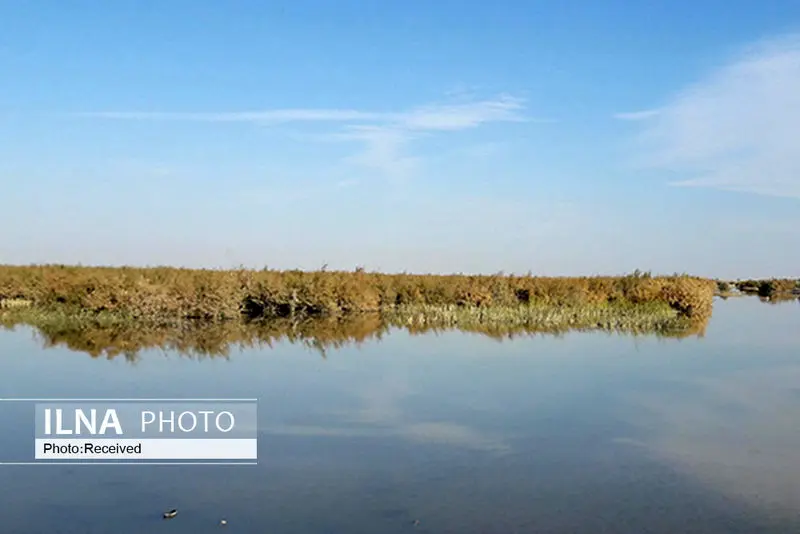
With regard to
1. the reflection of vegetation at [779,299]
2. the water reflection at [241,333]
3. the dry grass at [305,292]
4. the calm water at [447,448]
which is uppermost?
the dry grass at [305,292]

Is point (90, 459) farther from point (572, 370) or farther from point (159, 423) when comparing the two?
point (572, 370)

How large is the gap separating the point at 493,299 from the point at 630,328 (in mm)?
6140

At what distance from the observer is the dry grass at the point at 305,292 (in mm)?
21125

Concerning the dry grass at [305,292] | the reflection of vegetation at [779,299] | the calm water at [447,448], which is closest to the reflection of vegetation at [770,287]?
the reflection of vegetation at [779,299]

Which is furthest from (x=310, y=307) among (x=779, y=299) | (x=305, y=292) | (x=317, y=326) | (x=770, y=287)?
(x=770, y=287)

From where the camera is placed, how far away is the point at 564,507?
6.22 metres

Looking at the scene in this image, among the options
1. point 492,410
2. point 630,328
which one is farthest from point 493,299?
point 492,410

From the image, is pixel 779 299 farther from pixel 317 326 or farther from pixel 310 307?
pixel 317 326

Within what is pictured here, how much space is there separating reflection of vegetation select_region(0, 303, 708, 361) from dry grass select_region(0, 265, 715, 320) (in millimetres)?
724

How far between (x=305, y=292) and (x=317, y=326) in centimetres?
374

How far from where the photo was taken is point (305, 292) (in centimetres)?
2345

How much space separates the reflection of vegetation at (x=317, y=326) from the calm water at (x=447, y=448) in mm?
1334

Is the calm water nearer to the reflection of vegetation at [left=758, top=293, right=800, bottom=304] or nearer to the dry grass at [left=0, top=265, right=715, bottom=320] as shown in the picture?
the dry grass at [left=0, top=265, right=715, bottom=320]

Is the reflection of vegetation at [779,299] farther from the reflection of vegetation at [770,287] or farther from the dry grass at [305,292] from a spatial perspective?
the dry grass at [305,292]
